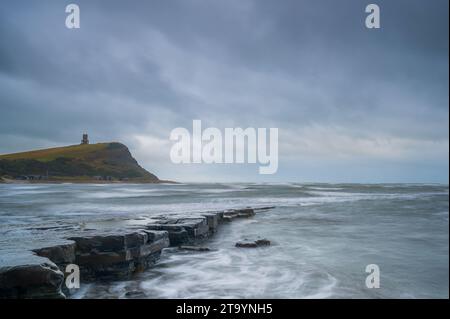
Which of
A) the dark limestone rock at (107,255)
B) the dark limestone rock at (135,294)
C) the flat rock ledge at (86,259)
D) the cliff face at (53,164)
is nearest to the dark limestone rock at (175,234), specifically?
the flat rock ledge at (86,259)

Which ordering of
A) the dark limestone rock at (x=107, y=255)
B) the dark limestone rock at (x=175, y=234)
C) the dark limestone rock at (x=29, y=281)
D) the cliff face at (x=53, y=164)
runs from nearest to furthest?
1. the dark limestone rock at (x=29, y=281)
2. the dark limestone rock at (x=107, y=255)
3. the dark limestone rock at (x=175, y=234)
4. the cliff face at (x=53, y=164)

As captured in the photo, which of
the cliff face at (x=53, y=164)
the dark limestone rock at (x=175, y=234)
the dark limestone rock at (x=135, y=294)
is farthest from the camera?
the cliff face at (x=53, y=164)

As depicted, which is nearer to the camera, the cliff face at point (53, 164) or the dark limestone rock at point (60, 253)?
the dark limestone rock at point (60, 253)

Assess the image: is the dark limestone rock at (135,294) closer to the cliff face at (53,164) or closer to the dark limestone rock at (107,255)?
the dark limestone rock at (107,255)

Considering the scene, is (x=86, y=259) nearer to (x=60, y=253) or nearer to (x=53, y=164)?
(x=60, y=253)

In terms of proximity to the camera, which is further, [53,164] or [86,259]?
[53,164]

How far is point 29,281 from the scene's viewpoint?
586 centimetres

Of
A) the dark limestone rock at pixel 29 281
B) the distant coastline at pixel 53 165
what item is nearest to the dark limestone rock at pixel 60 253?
the dark limestone rock at pixel 29 281

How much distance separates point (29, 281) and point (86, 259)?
2.66 m

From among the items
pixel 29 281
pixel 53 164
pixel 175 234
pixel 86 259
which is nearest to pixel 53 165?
pixel 53 164

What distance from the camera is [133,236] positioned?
905 cm

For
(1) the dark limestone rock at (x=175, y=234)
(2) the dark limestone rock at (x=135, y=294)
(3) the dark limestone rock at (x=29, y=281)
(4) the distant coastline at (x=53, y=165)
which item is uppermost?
(4) the distant coastline at (x=53, y=165)

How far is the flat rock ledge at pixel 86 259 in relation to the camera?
585 centimetres

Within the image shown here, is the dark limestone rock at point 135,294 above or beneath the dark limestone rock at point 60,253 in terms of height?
beneath
